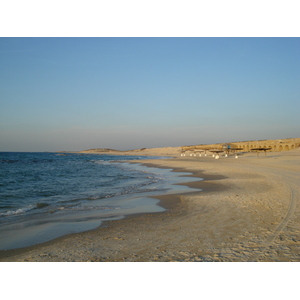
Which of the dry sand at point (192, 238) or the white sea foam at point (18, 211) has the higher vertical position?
the dry sand at point (192, 238)

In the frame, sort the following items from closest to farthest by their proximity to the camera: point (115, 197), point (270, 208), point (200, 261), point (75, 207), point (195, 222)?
point (200, 261)
point (195, 222)
point (270, 208)
point (75, 207)
point (115, 197)

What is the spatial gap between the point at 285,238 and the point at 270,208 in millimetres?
3269

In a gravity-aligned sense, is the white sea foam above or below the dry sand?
below

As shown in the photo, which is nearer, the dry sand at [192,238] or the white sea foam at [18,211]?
the dry sand at [192,238]

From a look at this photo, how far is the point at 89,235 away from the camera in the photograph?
651 centimetres

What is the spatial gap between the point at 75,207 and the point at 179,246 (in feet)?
21.3

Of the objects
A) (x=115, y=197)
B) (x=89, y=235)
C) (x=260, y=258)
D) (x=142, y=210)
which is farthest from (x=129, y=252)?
(x=115, y=197)

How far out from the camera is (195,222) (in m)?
7.34

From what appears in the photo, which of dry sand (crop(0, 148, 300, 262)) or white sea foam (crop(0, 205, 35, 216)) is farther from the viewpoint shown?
white sea foam (crop(0, 205, 35, 216))

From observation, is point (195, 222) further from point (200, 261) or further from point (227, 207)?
point (200, 261)

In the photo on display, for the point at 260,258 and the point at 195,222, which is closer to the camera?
the point at 260,258

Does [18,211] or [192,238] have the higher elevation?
[192,238]

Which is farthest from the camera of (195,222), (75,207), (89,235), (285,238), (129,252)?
(75,207)

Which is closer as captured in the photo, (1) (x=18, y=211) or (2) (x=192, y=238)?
(2) (x=192, y=238)
